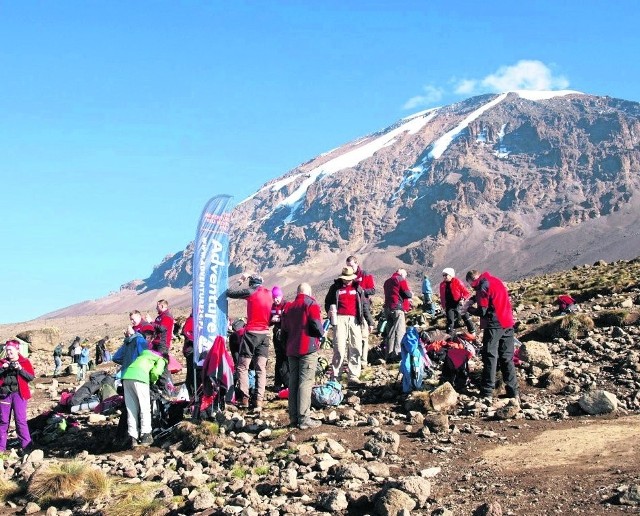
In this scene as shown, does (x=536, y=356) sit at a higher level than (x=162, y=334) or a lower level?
lower

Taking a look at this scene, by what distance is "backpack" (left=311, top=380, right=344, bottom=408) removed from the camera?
9.89m

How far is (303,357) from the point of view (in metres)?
9.09

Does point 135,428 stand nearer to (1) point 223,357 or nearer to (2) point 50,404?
(1) point 223,357

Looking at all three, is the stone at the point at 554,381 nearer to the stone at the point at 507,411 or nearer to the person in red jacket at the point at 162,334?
the stone at the point at 507,411

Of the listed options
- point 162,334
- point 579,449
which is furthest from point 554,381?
point 162,334

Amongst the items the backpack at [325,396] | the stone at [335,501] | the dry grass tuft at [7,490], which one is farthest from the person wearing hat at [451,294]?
the dry grass tuft at [7,490]

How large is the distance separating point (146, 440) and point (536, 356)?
6.15m

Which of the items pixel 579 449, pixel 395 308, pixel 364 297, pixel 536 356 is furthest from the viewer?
pixel 395 308

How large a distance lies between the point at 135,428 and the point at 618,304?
38.3 feet

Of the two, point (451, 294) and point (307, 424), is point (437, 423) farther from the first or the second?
point (451, 294)

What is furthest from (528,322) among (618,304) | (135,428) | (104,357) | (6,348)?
(104,357)

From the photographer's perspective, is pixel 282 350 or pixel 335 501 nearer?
pixel 335 501

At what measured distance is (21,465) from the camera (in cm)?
891

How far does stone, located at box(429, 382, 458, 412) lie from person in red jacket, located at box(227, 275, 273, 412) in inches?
104
